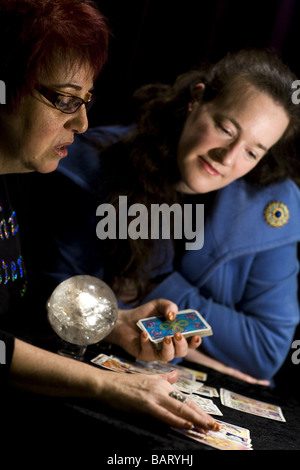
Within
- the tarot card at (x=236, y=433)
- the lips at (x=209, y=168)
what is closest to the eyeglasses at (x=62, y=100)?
the lips at (x=209, y=168)

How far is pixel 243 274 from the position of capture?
7.99 feet

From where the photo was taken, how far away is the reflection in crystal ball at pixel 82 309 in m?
1.45

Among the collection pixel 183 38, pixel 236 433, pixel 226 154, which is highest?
pixel 183 38

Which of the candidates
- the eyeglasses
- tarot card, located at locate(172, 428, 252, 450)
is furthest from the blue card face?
the eyeglasses

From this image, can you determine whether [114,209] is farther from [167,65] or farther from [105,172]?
[167,65]

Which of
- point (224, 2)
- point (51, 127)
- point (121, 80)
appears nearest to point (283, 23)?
point (224, 2)

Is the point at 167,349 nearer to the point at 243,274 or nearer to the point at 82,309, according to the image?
the point at 82,309

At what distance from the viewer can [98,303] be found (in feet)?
4.81

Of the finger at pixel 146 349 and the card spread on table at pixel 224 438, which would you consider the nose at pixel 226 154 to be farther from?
the card spread on table at pixel 224 438

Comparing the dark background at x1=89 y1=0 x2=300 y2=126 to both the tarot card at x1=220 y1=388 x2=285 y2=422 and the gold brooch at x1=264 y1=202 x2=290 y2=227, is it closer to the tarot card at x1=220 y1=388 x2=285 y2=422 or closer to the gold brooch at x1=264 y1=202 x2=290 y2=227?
the gold brooch at x1=264 y1=202 x2=290 y2=227

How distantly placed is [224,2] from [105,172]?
4.38ft

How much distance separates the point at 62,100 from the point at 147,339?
2.80ft

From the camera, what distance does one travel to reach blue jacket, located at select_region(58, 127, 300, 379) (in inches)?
90.9

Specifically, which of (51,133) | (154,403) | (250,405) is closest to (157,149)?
(51,133)
